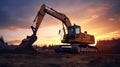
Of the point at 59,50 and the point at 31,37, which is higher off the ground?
the point at 31,37

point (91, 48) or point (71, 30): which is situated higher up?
point (71, 30)

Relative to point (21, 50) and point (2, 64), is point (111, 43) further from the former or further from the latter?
point (2, 64)

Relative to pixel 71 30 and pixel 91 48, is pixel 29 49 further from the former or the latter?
pixel 91 48

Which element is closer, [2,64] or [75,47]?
[2,64]

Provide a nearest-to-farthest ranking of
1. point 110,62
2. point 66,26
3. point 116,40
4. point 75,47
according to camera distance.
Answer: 1. point 110,62
2. point 75,47
3. point 66,26
4. point 116,40

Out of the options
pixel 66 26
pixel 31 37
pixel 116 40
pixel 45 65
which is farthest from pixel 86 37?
pixel 116 40

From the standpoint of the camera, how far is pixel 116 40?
5481cm

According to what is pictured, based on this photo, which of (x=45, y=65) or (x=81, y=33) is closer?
(x=45, y=65)

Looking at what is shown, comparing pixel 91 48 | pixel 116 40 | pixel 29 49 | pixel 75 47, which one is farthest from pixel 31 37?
pixel 116 40

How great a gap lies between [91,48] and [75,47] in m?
5.74

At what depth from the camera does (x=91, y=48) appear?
30812 mm

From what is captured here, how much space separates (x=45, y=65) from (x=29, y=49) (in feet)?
40.2

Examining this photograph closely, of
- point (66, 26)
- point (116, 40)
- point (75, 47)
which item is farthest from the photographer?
point (116, 40)

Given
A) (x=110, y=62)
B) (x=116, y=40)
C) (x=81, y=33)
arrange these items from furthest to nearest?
(x=116, y=40)
(x=81, y=33)
(x=110, y=62)
